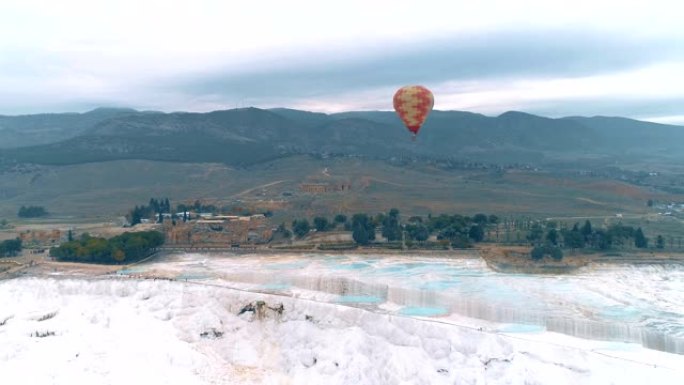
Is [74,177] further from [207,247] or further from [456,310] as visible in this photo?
[456,310]

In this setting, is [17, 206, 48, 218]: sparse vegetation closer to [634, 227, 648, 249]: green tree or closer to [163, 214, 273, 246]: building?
[163, 214, 273, 246]: building

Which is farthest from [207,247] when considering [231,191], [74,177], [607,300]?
[74,177]

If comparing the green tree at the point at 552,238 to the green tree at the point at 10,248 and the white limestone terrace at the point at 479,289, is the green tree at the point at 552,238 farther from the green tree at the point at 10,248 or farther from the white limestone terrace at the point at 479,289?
the green tree at the point at 10,248

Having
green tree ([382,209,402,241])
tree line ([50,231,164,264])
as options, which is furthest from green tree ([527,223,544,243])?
tree line ([50,231,164,264])

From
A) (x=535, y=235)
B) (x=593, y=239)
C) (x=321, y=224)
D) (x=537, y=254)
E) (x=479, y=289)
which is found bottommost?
(x=479, y=289)

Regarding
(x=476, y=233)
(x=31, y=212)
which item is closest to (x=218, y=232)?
(x=476, y=233)

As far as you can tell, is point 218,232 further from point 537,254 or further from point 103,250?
point 537,254
